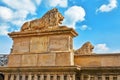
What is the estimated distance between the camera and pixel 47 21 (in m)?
10.5

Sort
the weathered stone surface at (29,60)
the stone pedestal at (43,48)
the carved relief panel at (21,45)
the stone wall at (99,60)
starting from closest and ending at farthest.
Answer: the stone wall at (99,60), the stone pedestal at (43,48), the weathered stone surface at (29,60), the carved relief panel at (21,45)

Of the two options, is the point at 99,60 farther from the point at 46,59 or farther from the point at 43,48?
the point at 43,48

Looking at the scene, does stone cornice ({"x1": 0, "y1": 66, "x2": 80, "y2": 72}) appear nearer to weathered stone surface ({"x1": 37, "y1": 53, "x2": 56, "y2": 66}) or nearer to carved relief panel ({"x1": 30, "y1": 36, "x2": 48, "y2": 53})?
weathered stone surface ({"x1": 37, "y1": 53, "x2": 56, "y2": 66})

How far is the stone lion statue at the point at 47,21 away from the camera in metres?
10.3

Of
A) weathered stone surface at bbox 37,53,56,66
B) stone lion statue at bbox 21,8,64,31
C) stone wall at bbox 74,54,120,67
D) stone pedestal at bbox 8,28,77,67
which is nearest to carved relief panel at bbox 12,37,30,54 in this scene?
stone pedestal at bbox 8,28,77,67

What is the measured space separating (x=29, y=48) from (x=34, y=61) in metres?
0.67

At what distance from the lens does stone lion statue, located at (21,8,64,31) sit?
1033 centimetres

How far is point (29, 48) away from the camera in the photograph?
34.6 feet

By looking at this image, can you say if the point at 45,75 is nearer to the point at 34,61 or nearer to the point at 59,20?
the point at 34,61

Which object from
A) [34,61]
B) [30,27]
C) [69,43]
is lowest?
[34,61]

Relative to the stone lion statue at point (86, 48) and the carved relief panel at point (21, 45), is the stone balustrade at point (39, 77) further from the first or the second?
the stone lion statue at point (86, 48)

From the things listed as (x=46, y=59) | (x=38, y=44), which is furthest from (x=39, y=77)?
(x=38, y=44)

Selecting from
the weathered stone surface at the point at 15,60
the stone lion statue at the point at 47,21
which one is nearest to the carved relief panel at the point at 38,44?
the stone lion statue at the point at 47,21

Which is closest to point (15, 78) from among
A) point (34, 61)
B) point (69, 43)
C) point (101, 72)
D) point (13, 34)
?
point (34, 61)
